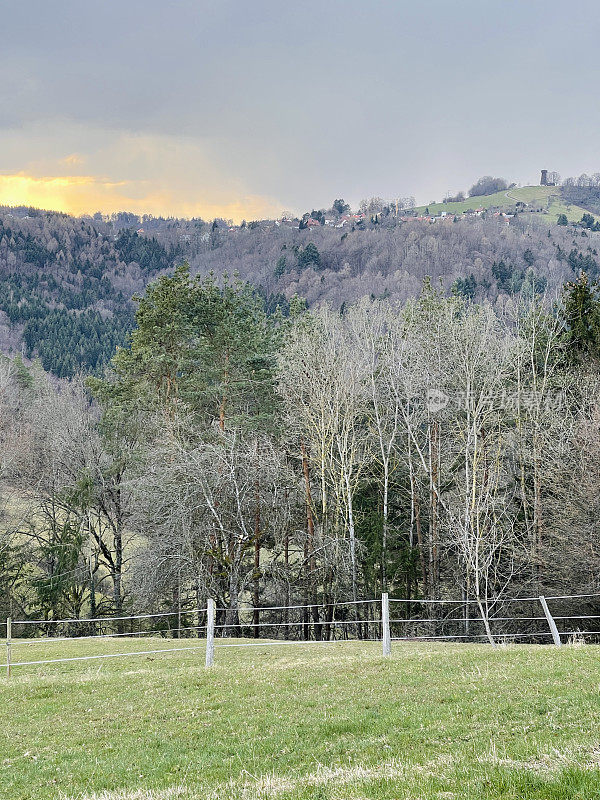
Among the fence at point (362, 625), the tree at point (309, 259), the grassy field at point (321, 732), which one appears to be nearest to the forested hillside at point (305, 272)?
the tree at point (309, 259)

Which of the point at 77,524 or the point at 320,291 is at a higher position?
the point at 320,291

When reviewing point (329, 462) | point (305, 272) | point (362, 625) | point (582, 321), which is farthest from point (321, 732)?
point (305, 272)

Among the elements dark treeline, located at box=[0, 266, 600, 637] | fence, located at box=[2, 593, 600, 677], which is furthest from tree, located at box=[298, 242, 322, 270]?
fence, located at box=[2, 593, 600, 677]

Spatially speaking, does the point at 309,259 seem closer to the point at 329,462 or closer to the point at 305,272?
the point at 305,272

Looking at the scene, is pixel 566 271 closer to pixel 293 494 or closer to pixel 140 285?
pixel 293 494

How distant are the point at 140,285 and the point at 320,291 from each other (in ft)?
265

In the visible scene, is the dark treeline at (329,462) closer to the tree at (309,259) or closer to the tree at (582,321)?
the tree at (582,321)

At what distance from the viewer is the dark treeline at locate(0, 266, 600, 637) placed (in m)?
31.4

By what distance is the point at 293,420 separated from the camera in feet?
113

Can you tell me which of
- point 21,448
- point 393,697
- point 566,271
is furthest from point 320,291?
point 393,697

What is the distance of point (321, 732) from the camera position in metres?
8.37

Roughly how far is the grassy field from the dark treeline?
1537 centimetres

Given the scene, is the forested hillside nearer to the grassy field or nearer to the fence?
the fence

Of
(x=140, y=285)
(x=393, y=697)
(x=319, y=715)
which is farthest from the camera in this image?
(x=140, y=285)
